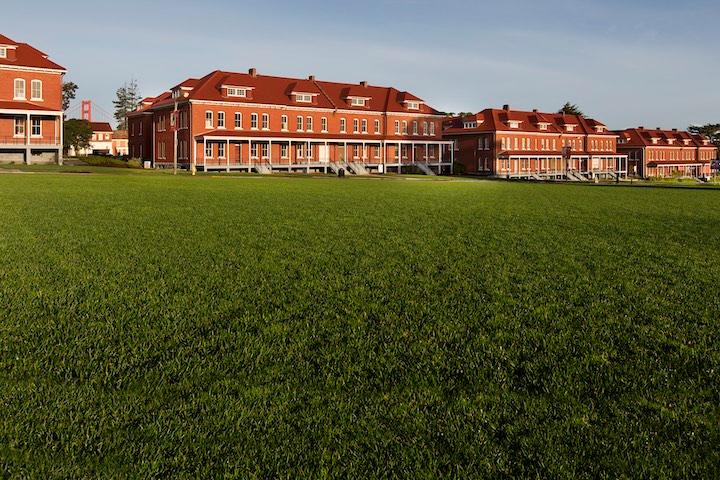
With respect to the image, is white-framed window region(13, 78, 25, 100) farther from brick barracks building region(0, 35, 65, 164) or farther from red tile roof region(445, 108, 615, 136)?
red tile roof region(445, 108, 615, 136)

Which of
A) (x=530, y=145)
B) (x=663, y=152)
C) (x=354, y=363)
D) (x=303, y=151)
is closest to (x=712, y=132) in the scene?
(x=663, y=152)

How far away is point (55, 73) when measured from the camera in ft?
167

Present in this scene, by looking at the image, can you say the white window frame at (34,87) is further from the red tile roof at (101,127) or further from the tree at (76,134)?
the red tile roof at (101,127)

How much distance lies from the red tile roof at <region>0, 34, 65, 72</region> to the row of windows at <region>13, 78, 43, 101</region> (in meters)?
1.28

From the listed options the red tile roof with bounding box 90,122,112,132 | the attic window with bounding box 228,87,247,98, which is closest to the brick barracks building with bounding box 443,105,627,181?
the attic window with bounding box 228,87,247,98

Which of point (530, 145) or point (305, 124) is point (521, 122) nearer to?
point (530, 145)

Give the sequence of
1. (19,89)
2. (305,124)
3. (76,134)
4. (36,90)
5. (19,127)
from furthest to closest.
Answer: (76,134) < (305,124) < (36,90) < (19,89) < (19,127)

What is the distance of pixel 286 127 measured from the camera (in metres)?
61.7

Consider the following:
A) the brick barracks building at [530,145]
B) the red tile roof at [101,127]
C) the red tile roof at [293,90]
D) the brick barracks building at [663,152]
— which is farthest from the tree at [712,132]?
the red tile roof at [101,127]

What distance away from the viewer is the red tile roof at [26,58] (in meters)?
49.0

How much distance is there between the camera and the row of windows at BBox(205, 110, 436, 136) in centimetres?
5769

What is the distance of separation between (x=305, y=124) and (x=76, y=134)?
45.9 m

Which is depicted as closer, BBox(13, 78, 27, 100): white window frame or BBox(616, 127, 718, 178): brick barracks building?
BBox(13, 78, 27, 100): white window frame

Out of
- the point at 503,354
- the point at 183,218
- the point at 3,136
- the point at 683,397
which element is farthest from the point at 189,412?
the point at 3,136
